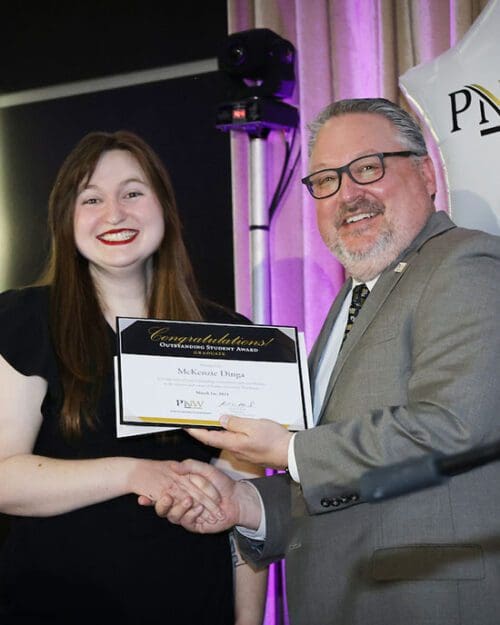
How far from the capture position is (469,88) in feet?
9.02

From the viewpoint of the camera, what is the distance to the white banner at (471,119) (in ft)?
8.73

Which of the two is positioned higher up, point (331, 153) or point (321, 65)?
point (321, 65)

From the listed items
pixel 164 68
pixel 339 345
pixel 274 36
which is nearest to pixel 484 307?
pixel 339 345

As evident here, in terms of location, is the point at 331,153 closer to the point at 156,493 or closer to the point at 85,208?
the point at 85,208

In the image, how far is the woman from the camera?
249cm

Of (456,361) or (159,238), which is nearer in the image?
(456,361)

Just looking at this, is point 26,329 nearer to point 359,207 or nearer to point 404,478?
point 359,207

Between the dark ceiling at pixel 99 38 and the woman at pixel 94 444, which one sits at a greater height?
the dark ceiling at pixel 99 38

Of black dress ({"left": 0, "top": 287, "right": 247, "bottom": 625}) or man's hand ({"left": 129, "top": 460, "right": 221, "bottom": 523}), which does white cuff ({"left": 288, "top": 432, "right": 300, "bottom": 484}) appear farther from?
black dress ({"left": 0, "top": 287, "right": 247, "bottom": 625})

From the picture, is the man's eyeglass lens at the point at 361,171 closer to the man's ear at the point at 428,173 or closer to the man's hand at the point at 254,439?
the man's ear at the point at 428,173

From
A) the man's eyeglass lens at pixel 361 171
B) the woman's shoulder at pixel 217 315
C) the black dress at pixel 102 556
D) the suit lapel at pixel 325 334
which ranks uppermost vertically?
the man's eyeglass lens at pixel 361 171

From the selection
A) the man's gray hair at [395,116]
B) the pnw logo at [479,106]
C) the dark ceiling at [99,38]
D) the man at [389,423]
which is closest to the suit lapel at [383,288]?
the man at [389,423]

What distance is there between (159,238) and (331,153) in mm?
551

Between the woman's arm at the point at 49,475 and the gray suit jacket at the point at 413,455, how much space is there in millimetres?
398
